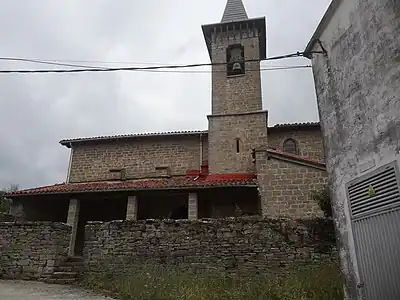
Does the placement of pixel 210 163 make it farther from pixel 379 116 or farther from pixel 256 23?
pixel 379 116

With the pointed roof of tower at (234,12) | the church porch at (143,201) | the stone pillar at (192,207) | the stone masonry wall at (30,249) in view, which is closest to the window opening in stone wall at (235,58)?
the pointed roof of tower at (234,12)

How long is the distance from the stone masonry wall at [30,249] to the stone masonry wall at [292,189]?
754cm

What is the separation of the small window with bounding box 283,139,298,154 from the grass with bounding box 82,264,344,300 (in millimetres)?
9411

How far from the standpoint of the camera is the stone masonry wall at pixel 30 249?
1124 centimetres

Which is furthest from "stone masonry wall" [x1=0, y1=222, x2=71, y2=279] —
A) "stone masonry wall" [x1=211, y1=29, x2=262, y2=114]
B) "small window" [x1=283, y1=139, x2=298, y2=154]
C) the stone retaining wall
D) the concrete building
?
"small window" [x1=283, y1=139, x2=298, y2=154]

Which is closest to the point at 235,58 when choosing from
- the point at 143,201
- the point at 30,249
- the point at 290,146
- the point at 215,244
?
the point at 290,146

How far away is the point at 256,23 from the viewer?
20.3 metres

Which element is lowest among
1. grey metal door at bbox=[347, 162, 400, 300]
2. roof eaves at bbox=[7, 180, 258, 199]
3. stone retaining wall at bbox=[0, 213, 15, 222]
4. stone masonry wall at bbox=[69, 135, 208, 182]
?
grey metal door at bbox=[347, 162, 400, 300]

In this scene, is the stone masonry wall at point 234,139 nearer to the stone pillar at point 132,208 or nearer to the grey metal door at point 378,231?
the stone pillar at point 132,208

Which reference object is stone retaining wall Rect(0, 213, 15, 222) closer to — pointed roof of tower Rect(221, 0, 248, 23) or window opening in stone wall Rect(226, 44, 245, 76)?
window opening in stone wall Rect(226, 44, 245, 76)

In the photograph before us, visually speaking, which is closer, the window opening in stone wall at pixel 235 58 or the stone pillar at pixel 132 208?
the stone pillar at pixel 132 208

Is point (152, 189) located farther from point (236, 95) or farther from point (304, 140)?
point (304, 140)

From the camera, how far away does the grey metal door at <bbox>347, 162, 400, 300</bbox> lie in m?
4.70

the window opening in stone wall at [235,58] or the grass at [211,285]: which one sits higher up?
the window opening in stone wall at [235,58]
